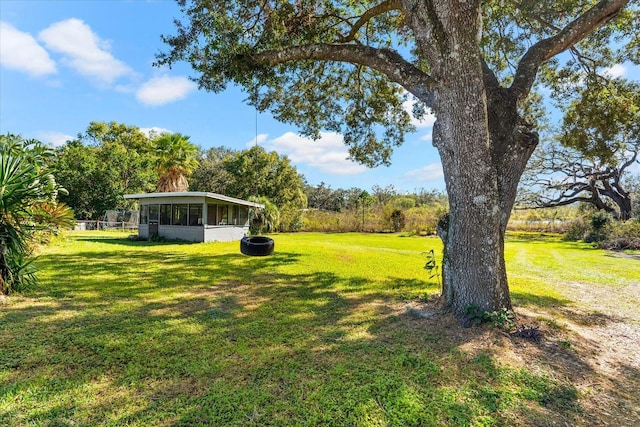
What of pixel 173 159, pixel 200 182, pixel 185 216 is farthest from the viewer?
pixel 200 182

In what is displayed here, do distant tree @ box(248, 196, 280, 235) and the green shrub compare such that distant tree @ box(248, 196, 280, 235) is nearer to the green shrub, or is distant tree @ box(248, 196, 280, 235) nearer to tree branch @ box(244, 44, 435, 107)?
tree branch @ box(244, 44, 435, 107)

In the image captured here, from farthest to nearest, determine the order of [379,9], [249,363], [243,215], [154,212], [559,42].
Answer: [243,215] → [154,212] → [379,9] → [559,42] → [249,363]

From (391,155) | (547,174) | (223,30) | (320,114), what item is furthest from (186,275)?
(547,174)

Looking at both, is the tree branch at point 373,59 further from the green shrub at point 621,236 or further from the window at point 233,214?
the green shrub at point 621,236

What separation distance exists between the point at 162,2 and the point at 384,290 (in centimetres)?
739

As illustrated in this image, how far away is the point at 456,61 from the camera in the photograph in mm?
3846

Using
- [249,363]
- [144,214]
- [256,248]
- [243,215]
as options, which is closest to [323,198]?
[243,215]

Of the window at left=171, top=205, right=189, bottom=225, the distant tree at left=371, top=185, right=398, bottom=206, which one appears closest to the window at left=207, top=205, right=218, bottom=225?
the window at left=171, top=205, right=189, bottom=225

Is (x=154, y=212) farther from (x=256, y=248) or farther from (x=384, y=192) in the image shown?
(x=384, y=192)

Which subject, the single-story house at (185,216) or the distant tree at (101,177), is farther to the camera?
the distant tree at (101,177)

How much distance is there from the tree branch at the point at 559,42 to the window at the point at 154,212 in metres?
16.4

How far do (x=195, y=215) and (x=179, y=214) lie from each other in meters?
1.01

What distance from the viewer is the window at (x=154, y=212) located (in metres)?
16.4

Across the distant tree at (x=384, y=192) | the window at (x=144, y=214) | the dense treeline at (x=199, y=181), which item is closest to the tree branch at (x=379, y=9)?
the window at (x=144, y=214)
